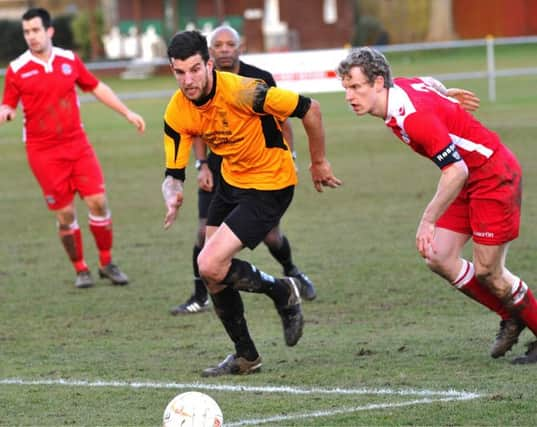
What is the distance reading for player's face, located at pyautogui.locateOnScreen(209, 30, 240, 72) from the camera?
8.91 meters

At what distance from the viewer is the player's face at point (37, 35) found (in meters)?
10.6

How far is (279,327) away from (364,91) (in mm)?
2670

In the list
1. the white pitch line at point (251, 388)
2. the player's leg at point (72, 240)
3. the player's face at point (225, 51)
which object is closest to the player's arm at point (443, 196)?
the white pitch line at point (251, 388)

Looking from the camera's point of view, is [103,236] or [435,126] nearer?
[435,126]

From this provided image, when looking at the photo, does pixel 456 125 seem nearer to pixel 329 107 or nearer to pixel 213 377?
pixel 213 377

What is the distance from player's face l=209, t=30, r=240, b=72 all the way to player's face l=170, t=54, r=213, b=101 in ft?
7.15

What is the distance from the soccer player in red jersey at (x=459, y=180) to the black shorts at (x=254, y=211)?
2.45 feet

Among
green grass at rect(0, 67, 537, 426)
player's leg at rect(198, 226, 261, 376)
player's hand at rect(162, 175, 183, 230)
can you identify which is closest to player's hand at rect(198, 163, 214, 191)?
green grass at rect(0, 67, 537, 426)

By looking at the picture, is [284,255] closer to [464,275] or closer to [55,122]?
[55,122]

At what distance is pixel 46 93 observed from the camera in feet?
35.5

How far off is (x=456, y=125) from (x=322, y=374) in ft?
5.34

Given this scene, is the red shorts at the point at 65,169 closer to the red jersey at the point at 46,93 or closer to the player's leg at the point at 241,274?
the red jersey at the point at 46,93

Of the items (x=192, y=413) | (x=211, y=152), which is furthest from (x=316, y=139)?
(x=192, y=413)

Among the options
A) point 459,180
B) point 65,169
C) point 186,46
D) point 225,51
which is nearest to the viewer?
point 459,180
